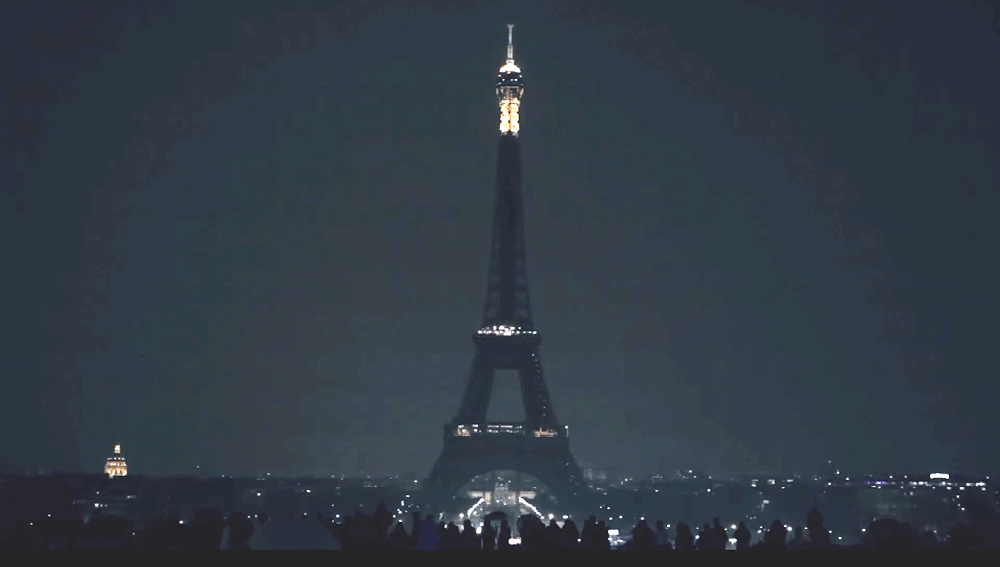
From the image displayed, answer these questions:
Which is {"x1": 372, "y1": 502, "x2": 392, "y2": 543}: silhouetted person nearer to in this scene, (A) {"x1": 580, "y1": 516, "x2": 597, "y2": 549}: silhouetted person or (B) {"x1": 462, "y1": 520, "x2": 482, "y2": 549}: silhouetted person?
(B) {"x1": 462, "y1": 520, "x2": 482, "y2": 549}: silhouetted person

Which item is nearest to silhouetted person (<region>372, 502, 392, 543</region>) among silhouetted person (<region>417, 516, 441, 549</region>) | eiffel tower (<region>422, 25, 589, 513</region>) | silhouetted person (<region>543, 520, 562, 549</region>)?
silhouetted person (<region>417, 516, 441, 549</region>)

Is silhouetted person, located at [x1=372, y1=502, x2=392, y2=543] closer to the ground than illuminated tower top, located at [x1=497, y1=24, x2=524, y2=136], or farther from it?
closer to the ground

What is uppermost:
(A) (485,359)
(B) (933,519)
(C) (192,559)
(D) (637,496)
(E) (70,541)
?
(A) (485,359)

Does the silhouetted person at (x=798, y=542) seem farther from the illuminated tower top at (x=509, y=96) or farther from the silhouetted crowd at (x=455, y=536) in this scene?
the illuminated tower top at (x=509, y=96)

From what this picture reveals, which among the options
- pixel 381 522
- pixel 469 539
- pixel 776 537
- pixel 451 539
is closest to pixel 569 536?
pixel 469 539

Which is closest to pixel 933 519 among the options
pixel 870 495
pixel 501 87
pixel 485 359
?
pixel 870 495

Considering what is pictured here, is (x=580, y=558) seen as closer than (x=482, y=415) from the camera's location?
Yes

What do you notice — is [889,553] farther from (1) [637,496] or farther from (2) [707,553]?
(1) [637,496]
